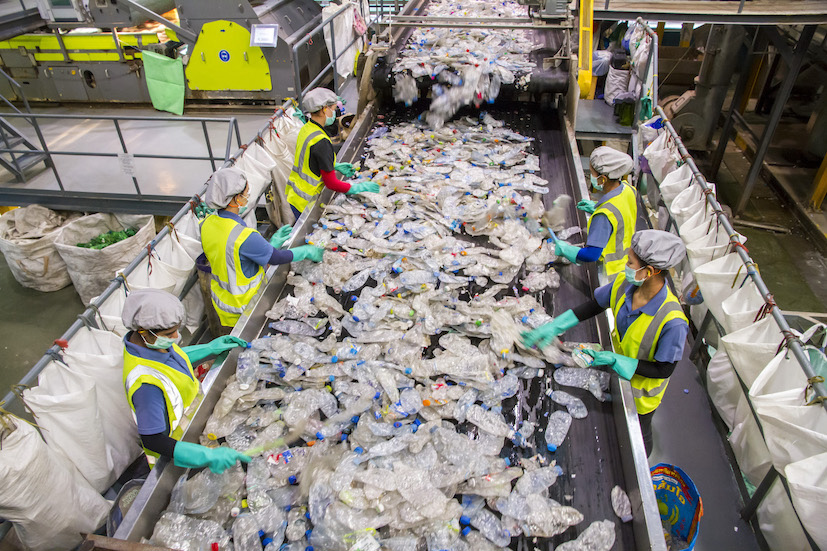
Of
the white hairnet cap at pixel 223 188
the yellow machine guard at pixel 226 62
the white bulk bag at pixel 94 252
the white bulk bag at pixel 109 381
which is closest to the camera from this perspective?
the white bulk bag at pixel 109 381

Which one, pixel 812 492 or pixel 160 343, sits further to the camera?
pixel 160 343

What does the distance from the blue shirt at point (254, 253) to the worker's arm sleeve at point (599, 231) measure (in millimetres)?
1885

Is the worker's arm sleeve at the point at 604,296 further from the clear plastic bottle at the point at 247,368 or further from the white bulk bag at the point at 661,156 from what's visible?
the white bulk bag at the point at 661,156

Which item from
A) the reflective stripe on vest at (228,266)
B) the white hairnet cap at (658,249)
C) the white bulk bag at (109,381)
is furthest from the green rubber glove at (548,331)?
the white bulk bag at (109,381)

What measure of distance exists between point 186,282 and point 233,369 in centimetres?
118

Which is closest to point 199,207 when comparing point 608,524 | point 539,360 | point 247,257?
point 247,257

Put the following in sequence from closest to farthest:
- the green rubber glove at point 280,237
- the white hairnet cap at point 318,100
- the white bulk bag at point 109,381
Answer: the white bulk bag at point 109,381 < the green rubber glove at point 280,237 < the white hairnet cap at point 318,100

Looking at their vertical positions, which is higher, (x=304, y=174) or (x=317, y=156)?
(x=317, y=156)

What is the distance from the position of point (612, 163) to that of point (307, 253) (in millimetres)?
1999

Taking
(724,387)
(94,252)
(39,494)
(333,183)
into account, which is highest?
(333,183)

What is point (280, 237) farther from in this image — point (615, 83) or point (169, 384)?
point (615, 83)

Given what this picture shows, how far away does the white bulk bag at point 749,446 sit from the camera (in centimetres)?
274

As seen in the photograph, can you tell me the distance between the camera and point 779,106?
7984 mm

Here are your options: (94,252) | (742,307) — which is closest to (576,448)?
(742,307)
